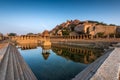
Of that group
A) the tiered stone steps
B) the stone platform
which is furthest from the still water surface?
the stone platform

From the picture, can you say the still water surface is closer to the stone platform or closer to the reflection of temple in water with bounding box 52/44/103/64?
the reflection of temple in water with bounding box 52/44/103/64

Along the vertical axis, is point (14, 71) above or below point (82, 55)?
above

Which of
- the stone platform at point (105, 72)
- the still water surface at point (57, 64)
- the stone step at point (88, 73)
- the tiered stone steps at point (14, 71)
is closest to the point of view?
the stone platform at point (105, 72)

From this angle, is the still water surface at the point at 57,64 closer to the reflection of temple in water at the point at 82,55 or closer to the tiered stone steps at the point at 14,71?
the reflection of temple in water at the point at 82,55

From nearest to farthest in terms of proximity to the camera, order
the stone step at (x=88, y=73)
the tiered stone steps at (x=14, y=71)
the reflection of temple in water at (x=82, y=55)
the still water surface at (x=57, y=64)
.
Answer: the stone step at (x=88, y=73), the tiered stone steps at (x=14, y=71), the still water surface at (x=57, y=64), the reflection of temple in water at (x=82, y=55)

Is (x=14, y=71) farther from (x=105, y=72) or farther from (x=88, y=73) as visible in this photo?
(x=105, y=72)

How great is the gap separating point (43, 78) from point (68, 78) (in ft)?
8.84

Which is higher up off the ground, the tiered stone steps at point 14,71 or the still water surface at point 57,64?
the tiered stone steps at point 14,71

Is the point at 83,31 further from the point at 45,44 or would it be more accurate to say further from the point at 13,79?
the point at 13,79

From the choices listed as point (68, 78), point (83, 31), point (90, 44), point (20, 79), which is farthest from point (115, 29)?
point (20, 79)

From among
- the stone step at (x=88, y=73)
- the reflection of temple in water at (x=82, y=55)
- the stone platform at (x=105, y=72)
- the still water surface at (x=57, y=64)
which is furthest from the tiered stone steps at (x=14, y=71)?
the reflection of temple in water at (x=82, y=55)

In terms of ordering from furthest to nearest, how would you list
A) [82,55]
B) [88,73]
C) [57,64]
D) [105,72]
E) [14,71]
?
[82,55]
[57,64]
[14,71]
[88,73]
[105,72]

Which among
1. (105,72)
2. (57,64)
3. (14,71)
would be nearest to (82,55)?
(57,64)

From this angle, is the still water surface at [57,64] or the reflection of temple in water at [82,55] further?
the reflection of temple in water at [82,55]
